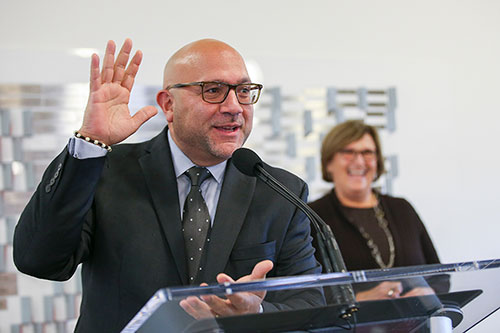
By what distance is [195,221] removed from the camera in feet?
6.30

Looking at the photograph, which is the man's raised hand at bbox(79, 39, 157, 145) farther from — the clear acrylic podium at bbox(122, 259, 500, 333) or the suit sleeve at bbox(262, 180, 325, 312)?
the clear acrylic podium at bbox(122, 259, 500, 333)

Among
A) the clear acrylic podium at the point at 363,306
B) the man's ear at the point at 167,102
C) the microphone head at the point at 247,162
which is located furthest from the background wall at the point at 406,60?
the clear acrylic podium at the point at 363,306

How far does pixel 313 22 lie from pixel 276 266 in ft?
8.29

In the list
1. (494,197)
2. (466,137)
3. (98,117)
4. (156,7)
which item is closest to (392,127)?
(466,137)

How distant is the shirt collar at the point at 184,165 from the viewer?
2004 mm

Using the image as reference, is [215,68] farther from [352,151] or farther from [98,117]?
[352,151]

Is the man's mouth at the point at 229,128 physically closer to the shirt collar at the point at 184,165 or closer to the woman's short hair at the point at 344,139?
the shirt collar at the point at 184,165

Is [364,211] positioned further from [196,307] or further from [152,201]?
[196,307]

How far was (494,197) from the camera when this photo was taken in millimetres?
4453

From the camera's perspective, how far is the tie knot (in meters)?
1.98

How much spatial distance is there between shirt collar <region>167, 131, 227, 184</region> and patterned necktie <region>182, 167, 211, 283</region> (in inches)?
0.6

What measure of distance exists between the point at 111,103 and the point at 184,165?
1.06 ft

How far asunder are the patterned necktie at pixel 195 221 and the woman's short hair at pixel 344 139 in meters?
1.42

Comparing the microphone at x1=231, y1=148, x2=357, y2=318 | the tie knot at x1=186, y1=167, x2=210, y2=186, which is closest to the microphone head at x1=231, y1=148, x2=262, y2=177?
the microphone at x1=231, y1=148, x2=357, y2=318
